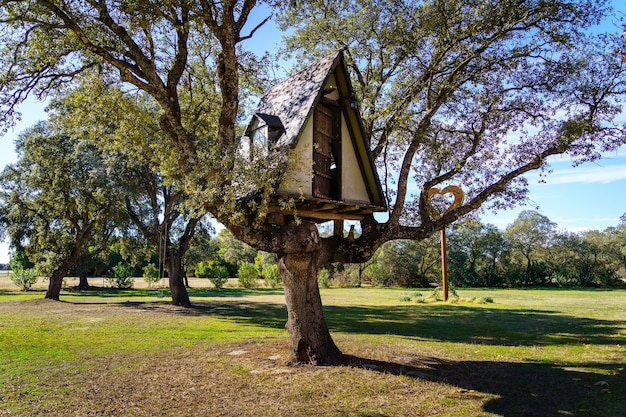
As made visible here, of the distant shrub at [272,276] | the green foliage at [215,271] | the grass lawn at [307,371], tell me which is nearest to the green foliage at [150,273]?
the green foliage at [215,271]

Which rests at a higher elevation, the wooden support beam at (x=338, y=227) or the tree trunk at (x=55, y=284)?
the wooden support beam at (x=338, y=227)

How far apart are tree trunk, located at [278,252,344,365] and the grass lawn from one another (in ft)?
1.95

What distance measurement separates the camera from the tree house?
10.5 meters

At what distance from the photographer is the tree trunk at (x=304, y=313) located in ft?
33.8

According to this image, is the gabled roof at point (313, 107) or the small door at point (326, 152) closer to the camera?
the gabled roof at point (313, 107)

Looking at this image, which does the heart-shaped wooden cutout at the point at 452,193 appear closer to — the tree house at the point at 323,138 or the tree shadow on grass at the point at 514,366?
the tree house at the point at 323,138

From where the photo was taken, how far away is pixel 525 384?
8.77 meters

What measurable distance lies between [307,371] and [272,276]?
1804 inches

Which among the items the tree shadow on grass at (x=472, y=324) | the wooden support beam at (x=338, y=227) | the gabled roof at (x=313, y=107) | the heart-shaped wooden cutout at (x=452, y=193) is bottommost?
the tree shadow on grass at (x=472, y=324)

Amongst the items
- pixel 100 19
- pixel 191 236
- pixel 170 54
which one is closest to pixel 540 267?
pixel 191 236

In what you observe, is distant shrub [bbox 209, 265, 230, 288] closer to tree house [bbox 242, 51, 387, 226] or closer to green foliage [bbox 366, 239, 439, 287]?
green foliage [bbox 366, 239, 439, 287]

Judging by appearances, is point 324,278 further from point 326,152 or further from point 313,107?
point 313,107

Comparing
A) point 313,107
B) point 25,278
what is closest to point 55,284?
point 25,278

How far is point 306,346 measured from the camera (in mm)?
10320
